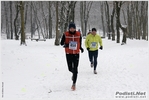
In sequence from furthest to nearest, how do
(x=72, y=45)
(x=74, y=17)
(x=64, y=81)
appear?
(x=74, y=17)
(x=64, y=81)
(x=72, y=45)

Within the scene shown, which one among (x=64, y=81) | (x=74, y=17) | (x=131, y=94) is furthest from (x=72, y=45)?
(x=74, y=17)

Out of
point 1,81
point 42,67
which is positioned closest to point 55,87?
point 1,81

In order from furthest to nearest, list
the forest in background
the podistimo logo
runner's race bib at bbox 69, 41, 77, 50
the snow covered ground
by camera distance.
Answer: the forest in background
runner's race bib at bbox 69, 41, 77, 50
the snow covered ground
the podistimo logo

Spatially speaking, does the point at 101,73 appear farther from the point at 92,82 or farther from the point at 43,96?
the point at 43,96

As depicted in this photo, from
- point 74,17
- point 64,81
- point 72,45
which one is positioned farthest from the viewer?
point 74,17

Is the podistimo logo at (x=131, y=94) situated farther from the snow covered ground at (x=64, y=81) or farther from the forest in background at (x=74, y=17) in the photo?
the forest in background at (x=74, y=17)

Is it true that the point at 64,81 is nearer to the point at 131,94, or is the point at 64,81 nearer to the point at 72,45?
the point at 72,45

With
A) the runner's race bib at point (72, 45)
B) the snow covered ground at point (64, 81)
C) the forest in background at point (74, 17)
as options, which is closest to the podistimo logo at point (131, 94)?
the snow covered ground at point (64, 81)

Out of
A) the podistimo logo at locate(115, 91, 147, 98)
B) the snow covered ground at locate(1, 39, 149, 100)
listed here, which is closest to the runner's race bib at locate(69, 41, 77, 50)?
the snow covered ground at locate(1, 39, 149, 100)

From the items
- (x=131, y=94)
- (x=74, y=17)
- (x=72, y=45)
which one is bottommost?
(x=131, y=94)

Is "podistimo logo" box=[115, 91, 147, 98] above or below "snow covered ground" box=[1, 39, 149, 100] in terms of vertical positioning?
below

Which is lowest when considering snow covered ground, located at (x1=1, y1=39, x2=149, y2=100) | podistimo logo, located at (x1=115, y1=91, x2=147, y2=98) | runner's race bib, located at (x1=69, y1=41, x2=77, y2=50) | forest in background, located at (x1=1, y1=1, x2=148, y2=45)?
podistimo logo, located at (x1=115, y1=91, x2=147, y2=98)

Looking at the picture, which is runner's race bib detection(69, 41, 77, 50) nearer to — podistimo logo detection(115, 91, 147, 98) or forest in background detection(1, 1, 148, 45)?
podistimo logo detection(115, 91, 147, 98)

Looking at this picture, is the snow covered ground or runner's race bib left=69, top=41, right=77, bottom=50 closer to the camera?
the snow covered ground
